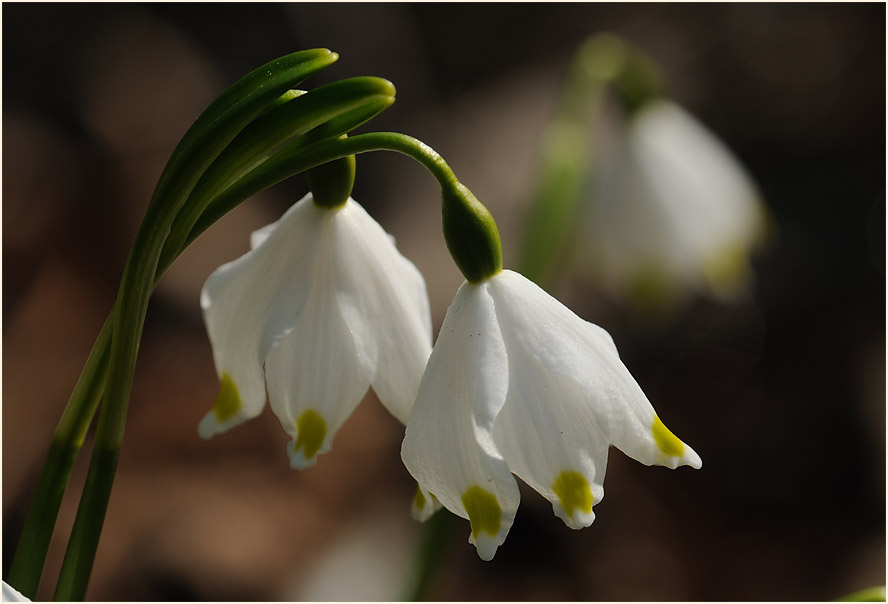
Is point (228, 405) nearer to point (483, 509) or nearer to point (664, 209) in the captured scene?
point (483, 509)

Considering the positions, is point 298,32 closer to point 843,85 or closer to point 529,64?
point 529,64

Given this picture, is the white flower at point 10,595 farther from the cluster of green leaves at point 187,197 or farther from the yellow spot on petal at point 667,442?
the yellow spot on petal at point 667,442

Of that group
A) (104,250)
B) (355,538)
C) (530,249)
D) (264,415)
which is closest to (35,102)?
(104,250)

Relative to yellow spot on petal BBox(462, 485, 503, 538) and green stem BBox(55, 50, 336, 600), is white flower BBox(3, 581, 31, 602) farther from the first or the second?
yellow spot on petal BBox(462, 485, 503, 538)

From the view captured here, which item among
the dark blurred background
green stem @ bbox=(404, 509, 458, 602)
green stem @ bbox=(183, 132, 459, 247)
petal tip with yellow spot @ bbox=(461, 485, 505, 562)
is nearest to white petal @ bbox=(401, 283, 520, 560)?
petal tip with yellow spot @ bbox=(461, 485, 505, 562)

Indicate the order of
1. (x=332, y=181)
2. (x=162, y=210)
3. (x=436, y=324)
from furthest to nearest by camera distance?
(x=436, y=324)
(x=332, y=181)
(x=162, y=210)

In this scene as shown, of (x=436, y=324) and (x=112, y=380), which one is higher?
(x=112, y=380)

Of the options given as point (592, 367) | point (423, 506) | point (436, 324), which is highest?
point (592, 367)

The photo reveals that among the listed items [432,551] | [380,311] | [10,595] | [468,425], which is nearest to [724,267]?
[432,551]
